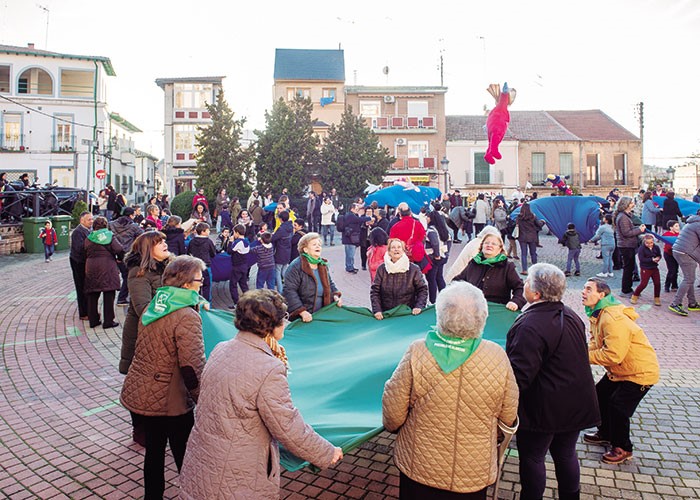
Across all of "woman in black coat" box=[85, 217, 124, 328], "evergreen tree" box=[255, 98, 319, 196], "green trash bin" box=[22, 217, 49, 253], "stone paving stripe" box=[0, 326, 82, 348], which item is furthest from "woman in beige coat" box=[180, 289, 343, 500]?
"evergreen tree" box=[255, 98, 319, 196]

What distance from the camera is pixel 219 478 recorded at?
2.89m

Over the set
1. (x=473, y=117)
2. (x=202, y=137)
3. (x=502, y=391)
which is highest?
(x=473, y=117)

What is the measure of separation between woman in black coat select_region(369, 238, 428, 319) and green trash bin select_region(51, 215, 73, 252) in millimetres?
17468

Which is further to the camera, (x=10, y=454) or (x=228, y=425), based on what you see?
(x=10, y=454)

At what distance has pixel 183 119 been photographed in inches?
1764

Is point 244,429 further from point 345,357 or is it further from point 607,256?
point 607,256

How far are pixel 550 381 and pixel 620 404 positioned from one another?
1497 millimetres

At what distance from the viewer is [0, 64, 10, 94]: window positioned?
4112cm

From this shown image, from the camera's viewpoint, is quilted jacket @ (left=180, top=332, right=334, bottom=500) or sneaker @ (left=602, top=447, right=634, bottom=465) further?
sneaker @ (left=602, top=447, right=634, bottom=465)

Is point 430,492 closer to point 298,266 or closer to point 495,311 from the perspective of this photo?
point 495,311

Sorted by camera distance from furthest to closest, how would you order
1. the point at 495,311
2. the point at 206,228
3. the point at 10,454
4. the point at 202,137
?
the point at 202,137
the point at 206,228
the point at 495,311
the point at 10,454

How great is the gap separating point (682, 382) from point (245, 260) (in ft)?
24.4

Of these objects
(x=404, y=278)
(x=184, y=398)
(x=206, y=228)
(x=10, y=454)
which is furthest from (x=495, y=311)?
(x=206, y=228)

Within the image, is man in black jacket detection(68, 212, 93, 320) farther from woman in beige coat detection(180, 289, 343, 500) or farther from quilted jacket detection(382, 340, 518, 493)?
quilted jacket detection(382, 340, 518, 493)
